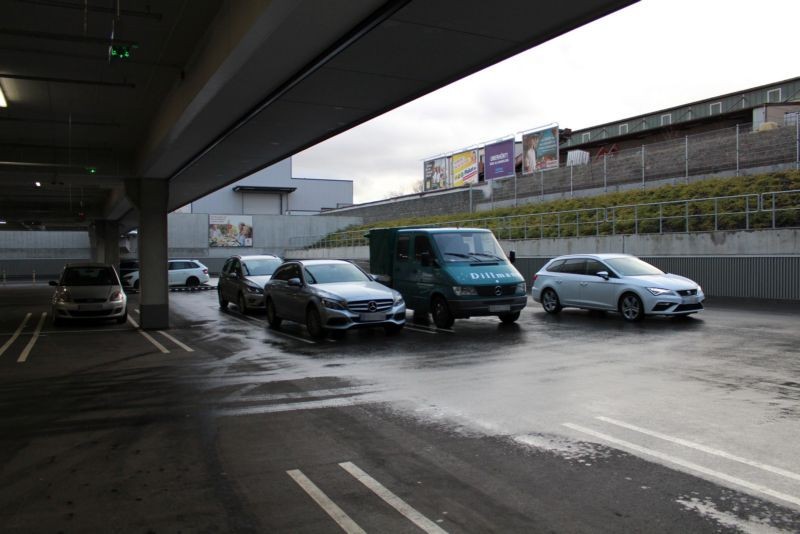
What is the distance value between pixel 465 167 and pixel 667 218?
35.0 m

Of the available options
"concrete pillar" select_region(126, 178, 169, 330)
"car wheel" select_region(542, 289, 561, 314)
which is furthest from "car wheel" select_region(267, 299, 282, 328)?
"car wheel" select_region(542, 289, 561, 314)

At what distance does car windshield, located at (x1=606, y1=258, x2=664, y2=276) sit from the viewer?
14.8 metres

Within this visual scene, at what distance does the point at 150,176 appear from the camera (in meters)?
16.6

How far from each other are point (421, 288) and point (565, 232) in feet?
55.7

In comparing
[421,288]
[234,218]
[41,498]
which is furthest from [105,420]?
[234,218]

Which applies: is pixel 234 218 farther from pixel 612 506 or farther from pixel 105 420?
pixel 612 506

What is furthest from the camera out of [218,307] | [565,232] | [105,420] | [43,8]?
[565,232]

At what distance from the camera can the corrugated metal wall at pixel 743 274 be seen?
18.4 metres

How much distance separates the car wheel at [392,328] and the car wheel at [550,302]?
17.7ft

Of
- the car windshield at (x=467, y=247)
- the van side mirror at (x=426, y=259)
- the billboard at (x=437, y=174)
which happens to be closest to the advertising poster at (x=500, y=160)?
the billboard at (x=437, y=174)

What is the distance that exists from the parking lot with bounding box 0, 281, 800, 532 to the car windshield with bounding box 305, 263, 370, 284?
2524mm

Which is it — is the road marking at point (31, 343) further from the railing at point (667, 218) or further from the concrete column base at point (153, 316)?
the railing at point (667, 218)

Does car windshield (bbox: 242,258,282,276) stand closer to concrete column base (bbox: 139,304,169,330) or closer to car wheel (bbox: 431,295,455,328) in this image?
concrete column base (bbox: 139,304,169,330)

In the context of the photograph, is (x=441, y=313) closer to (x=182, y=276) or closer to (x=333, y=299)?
(x=333, y=299)
